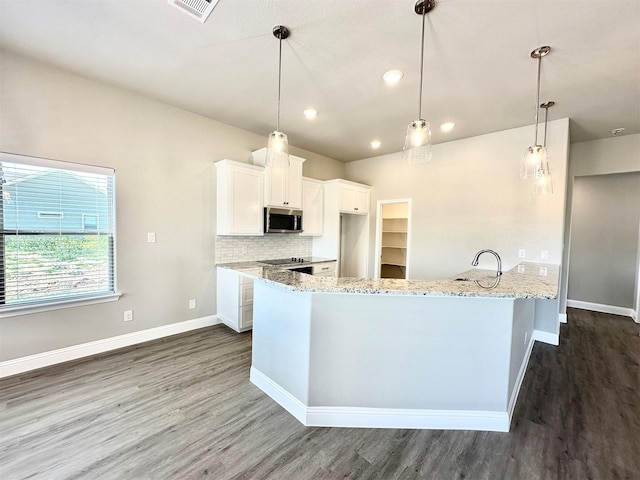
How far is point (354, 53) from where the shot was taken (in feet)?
7.60

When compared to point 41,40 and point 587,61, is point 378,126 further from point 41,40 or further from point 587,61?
point 41,40

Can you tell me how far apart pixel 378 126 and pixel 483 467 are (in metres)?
3.69

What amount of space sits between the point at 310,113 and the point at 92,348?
363cm

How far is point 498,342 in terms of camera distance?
6.31 ft

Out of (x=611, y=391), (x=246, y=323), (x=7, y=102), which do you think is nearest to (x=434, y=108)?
(x=611, y=391)

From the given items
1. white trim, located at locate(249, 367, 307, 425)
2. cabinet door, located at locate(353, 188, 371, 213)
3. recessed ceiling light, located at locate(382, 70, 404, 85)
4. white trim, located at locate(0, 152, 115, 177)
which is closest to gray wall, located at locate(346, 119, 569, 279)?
cabinet door, located at locate(353, 188, 371, 213)

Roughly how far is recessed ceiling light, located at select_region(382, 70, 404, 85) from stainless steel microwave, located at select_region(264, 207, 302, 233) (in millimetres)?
2265

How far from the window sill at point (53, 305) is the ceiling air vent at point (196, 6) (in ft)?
9.15

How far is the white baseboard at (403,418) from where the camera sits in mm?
1973

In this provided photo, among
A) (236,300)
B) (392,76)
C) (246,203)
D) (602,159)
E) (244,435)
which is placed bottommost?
(244,435)

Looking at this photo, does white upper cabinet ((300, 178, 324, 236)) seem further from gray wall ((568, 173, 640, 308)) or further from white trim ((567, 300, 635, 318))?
white trim ((567, 300, 635, 318))

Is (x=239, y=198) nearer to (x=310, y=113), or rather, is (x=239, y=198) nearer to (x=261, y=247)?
(x=261, y=247)

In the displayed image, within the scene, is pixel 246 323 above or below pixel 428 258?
below

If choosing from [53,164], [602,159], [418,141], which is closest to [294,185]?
[418,141]
